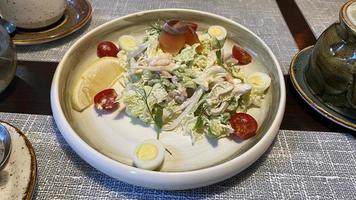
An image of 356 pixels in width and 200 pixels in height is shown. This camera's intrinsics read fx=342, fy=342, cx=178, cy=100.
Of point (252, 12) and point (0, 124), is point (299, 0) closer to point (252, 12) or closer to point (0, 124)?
point (252, 12)

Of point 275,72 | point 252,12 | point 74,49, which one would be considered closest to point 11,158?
point 74,49

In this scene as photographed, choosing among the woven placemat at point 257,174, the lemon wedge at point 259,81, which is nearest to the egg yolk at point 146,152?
the woven placemat at point 257,174

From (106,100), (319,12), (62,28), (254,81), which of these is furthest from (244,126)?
(319,12)

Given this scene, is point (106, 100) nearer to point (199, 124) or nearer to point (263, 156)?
point (199, 124)

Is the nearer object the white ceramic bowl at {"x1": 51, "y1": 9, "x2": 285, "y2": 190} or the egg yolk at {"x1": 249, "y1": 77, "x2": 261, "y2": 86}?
the white ceramic bowl at {"x1": 51, "y1": 9, "x2": 285, "y2": 190}

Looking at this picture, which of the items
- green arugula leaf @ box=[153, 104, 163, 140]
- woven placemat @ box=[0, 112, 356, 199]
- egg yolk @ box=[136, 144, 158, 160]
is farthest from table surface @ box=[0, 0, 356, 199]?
green arugula leaf @ box=[153, 104, 163, 140]

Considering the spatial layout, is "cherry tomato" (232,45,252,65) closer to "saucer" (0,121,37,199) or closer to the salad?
the salad
